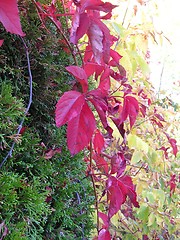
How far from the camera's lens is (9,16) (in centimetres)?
37

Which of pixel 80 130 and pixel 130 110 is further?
pixel 130 110

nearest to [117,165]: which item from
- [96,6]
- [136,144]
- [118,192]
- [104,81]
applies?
[118,192]

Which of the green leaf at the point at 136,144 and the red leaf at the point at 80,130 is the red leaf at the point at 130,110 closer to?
the red leaf at the point at 80,130

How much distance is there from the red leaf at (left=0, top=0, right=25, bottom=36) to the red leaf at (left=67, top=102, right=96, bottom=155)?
16 centimetres

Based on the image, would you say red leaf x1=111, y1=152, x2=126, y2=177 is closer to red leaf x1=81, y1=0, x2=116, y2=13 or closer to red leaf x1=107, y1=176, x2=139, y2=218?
red leaf x1=107, y1=176, x2=139, y2=218

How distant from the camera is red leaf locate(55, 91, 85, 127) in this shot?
0.44 meters

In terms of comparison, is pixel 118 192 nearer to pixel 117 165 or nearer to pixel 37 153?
pixel 117 165

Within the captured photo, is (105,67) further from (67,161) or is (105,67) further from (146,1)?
(146,1)

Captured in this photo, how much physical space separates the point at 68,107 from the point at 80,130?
4cm

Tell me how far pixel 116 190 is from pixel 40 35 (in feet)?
1.26

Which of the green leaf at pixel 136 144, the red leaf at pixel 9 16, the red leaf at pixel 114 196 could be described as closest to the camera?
the red leaf at pixel 9 16

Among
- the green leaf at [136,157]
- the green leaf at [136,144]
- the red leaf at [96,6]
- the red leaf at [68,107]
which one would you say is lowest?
the green leaf at [136,157]

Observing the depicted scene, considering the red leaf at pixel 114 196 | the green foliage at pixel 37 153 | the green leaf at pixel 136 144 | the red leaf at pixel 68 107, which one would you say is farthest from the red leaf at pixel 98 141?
the green leaf at pixel 136 144

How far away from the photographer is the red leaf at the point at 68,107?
444 mm
